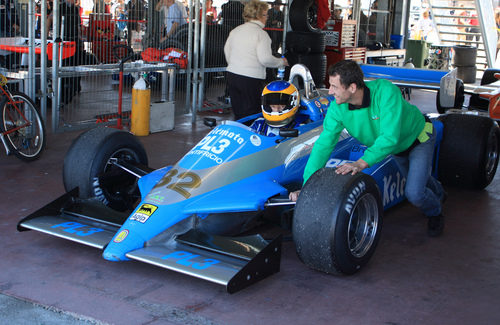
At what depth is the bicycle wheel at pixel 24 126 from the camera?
704 cm

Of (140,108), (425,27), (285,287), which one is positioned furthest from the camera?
(425,27)

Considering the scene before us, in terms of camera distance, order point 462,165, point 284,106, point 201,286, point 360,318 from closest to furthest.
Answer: point 360,318, point 201,286, point 284,106, point 462,165

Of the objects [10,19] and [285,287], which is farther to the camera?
[10,19]

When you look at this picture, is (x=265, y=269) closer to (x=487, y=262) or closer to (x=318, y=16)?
Result: (x=487, y=262)

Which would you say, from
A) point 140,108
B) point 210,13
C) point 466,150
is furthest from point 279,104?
point 210,13

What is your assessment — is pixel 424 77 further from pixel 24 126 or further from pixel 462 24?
pixel 462 24

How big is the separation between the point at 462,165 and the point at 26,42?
5.44m

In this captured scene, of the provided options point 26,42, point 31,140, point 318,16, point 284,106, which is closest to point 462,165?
point 284,106

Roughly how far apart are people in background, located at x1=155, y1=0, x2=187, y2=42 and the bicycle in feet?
10.3

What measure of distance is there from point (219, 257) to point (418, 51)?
1630 cm

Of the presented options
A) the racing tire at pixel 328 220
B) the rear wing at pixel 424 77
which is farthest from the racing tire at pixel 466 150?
the racing tire at pixel 328 220

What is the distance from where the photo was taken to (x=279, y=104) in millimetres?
5039

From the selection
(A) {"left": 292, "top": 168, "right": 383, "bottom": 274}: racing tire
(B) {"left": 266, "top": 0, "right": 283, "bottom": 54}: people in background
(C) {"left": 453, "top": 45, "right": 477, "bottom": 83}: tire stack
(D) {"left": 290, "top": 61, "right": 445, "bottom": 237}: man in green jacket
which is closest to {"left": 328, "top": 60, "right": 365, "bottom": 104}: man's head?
(D) {"left": 290, "top": 61, "right": 445, "bottom": 237}: man in green jacket

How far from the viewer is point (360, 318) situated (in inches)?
143
